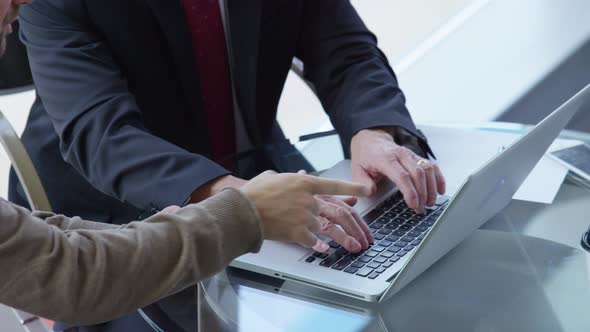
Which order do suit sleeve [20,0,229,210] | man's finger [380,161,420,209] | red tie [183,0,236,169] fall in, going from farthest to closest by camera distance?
red tie [183,0,236,169] < suit sleeve [20,0,229,210] < man's finger [380,161,420,209]

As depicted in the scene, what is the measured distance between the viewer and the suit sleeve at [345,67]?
5.34ft

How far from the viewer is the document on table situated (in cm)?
140

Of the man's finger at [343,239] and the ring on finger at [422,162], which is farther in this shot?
the ring on finger at [422,162]

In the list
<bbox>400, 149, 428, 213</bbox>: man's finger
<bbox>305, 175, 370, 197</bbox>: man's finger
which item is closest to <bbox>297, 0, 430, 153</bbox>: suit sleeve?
<bbox>400, 149, 428, 213</bbox>: man's finger

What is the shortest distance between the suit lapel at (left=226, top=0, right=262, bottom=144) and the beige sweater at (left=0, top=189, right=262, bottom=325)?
72cm

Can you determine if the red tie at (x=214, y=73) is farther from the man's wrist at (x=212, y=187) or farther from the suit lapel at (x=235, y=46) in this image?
the man's wrist at (x=212, y=187)

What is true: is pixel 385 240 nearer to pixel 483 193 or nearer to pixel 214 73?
pixel 483 193

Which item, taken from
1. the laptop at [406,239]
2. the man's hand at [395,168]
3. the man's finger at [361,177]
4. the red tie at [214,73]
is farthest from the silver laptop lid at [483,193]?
the red tie at [214,73]

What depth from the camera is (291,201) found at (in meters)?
1.08

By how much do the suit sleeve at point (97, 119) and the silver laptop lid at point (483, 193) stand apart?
1.40 ft

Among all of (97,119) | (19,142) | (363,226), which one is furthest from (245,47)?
(363,226)

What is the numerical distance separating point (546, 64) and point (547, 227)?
8.17ft

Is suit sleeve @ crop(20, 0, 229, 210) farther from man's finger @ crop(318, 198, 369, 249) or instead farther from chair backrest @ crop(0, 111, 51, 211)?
man's finger @ crop(318, 198, 369, 249)

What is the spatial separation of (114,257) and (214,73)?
83 cm
